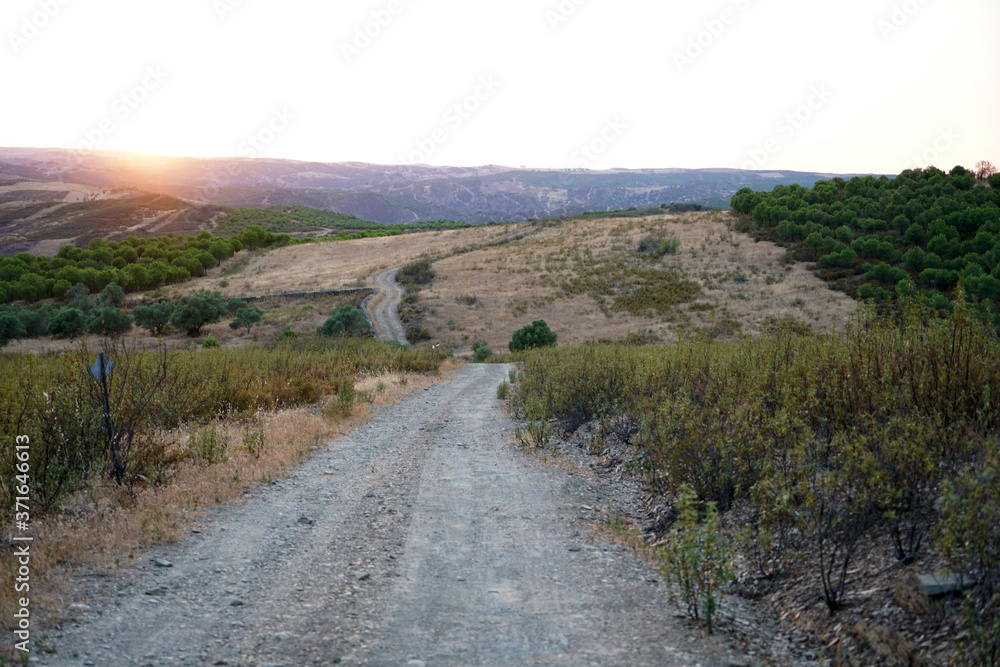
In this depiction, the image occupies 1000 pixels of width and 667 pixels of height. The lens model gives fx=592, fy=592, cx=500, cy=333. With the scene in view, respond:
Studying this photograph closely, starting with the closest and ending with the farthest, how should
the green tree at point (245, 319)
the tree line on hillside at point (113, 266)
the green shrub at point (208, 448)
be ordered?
1. the green shrub at point (208, 448)
2. the green tree at point (245, 319)
3. the tree line on hillside at point (113, 266)

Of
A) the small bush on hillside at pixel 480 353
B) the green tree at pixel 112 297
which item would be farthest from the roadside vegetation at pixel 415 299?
the green tree at pixel 112 297

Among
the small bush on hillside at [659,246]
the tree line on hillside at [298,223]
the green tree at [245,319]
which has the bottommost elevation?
the green tree at [245,319]

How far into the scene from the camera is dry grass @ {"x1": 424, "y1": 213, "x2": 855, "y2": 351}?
149ft

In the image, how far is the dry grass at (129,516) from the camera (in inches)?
171

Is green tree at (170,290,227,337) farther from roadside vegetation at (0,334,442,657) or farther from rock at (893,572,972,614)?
rock at (893,572,972,614)

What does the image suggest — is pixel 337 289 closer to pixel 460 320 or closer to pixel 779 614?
pixel 460 320

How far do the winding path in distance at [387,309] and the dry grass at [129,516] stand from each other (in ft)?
109

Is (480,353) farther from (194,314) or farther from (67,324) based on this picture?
(67,324)

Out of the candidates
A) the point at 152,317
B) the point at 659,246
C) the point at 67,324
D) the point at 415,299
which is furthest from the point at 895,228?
the point at 67,324

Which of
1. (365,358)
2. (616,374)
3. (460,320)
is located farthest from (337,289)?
(616,374)

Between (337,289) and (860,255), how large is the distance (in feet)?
159

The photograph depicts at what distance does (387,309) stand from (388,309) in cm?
10

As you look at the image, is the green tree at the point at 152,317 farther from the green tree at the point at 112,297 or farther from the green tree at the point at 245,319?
the green tree at the point at 112,297

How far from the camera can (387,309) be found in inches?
2066
